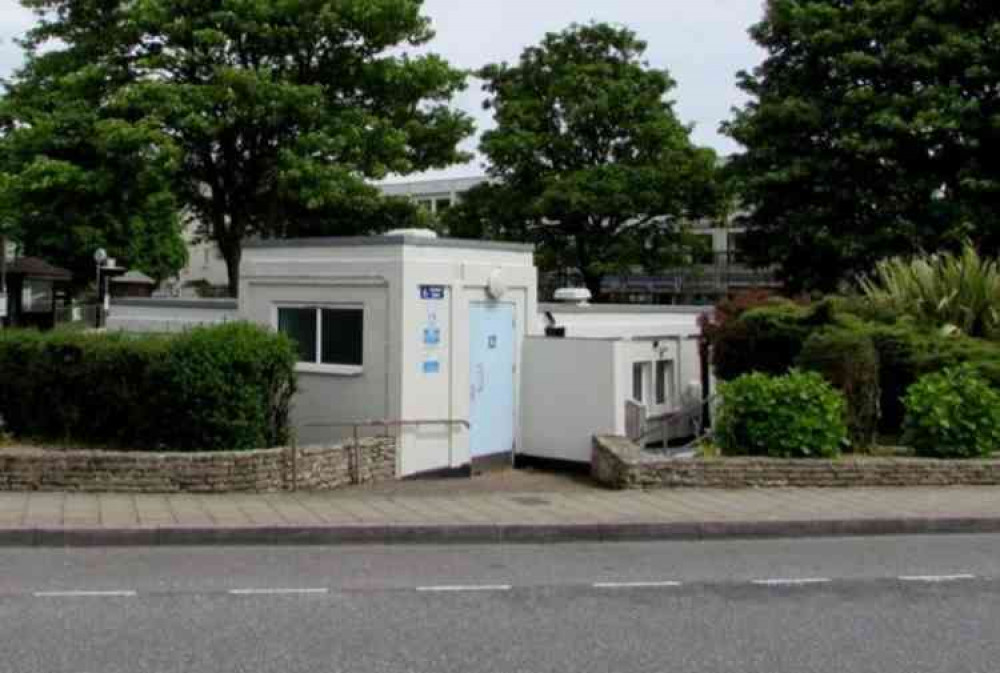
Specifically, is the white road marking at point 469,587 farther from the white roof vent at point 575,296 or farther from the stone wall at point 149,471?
the white roof vent at point 575,296

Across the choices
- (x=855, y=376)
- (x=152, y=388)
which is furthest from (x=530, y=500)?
(x=855, y=376)

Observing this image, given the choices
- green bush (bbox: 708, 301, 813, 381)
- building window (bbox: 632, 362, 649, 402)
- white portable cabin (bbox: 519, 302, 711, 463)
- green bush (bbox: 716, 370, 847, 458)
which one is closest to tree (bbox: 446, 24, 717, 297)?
building window (bbox: 632, 362, 649, 402)

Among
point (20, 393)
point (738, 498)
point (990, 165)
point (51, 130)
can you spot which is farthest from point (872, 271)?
point (20, 393)

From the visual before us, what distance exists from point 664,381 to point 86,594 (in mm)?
14617

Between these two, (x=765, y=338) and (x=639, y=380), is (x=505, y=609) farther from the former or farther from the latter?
(x=639, y=380)

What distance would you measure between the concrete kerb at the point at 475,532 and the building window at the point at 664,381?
31.7 ft

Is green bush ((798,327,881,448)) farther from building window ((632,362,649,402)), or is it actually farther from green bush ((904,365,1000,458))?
building window ((632,362,649,402))

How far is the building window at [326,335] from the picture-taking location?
49.5 feet

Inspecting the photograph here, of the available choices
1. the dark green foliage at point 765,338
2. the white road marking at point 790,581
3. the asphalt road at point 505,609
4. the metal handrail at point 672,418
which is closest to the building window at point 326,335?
the metal handrail at point 672,418

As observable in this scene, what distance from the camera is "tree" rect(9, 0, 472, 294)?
88.2 feet

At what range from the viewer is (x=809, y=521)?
11500 millimetres

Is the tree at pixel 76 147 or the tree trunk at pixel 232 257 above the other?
the tree at pixel 76 147

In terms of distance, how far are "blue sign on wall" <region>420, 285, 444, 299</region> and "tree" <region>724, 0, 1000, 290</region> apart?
53.6 ft

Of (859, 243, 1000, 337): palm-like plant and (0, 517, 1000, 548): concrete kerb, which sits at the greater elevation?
(859, 243, 1000, 337): palm-like plant
